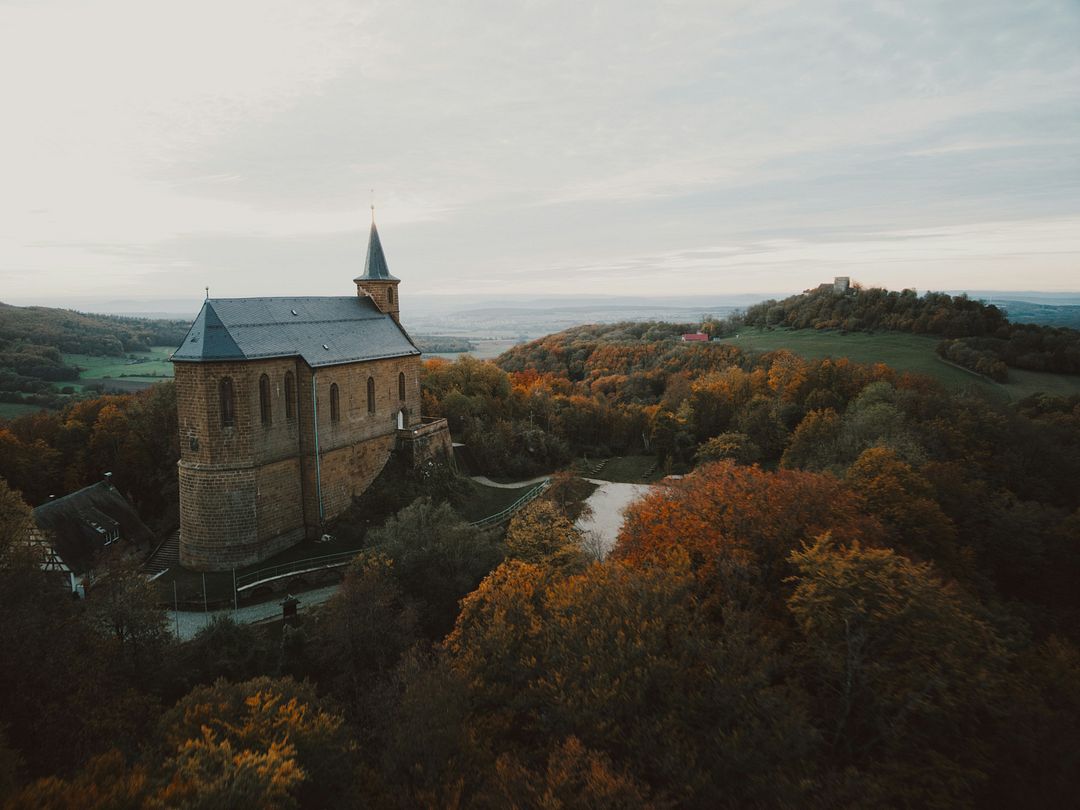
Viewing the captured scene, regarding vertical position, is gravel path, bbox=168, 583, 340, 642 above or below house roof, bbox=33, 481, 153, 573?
below

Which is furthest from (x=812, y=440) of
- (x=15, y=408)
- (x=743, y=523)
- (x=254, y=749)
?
(x=15, y=408)

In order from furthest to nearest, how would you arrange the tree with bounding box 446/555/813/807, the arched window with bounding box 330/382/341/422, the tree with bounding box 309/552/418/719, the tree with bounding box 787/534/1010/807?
the arched window with bounding box 330/382/341/422 → the tree with bounding box 309/552/418/719 → the tree with bounding box 787/534/1010/807 → the tree with bounding box 446/555/813/807

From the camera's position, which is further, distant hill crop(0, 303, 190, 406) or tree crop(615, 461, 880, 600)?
distant hill crop(0, 303, 190, 406)

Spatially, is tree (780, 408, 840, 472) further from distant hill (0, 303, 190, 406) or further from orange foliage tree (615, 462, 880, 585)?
distant hill (0, 303, 190, 406)

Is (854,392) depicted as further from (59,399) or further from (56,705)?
(59,399)

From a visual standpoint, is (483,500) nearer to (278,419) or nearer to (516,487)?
(516,487)

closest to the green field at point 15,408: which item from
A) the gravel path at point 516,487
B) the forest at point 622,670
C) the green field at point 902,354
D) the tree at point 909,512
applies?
the forest at point 622,670

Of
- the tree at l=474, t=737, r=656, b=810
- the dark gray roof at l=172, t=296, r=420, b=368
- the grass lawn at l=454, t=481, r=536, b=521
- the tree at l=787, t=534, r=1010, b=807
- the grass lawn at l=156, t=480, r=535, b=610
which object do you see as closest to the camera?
the tree at l=474, t=737, r=656, b=810

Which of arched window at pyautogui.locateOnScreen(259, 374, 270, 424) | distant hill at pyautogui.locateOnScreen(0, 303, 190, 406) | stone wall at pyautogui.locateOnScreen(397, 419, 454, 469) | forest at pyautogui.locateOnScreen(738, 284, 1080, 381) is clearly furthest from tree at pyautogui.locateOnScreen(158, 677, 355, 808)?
forest at pyautogui.locateOnScreen(738, 284, 1080, 381)
